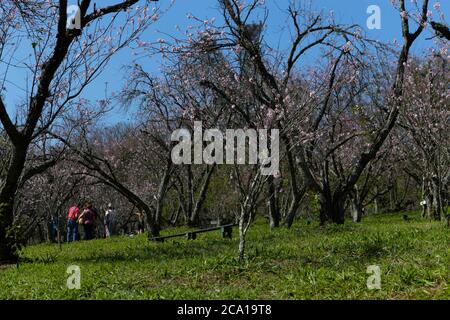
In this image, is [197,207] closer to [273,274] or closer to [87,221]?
[87,221]

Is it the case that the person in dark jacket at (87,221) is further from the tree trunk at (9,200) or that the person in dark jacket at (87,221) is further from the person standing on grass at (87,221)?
the tree trunk at (9,200)

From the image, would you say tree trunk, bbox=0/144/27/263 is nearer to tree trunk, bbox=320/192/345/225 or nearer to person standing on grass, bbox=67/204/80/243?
tree trunk, bbox=320/192/345/225

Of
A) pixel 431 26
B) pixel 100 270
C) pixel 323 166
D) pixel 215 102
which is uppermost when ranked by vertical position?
pixel 431 26

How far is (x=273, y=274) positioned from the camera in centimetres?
614

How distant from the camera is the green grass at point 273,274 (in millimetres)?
5004

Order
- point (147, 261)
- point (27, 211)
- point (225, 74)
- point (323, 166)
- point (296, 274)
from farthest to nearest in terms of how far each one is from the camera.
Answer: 1. point (27, 211)
2. point (323, 166)
3. point (225, 74)
4. point (147, 261)
5. point (296, 274)

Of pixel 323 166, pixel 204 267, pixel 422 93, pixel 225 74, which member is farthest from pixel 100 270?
pixel 422 93

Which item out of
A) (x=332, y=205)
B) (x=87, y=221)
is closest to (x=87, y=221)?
(x=87, y=221)

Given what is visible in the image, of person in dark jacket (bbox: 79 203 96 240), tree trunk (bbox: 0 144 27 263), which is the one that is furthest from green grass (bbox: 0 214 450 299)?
person in dark jacket (bbox: 79 203 96 240)

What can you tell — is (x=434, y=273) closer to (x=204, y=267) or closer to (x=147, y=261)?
(x=204, y=267)

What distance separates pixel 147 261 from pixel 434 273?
4603 millimetres

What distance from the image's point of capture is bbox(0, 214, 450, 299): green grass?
5004 mm

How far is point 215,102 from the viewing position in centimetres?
1300

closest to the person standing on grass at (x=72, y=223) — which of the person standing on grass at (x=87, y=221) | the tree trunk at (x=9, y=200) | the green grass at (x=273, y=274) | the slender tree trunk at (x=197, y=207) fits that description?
the person standing on grass at (x=87, y=221)
